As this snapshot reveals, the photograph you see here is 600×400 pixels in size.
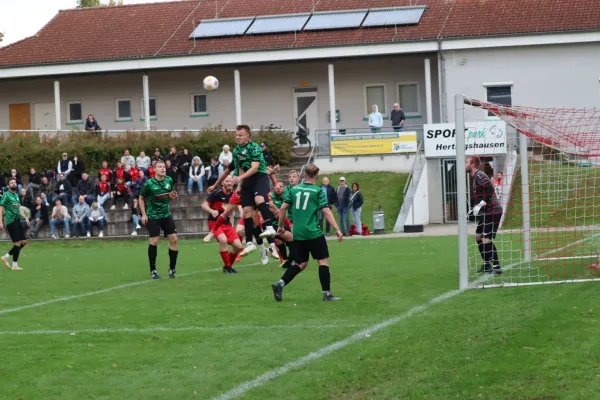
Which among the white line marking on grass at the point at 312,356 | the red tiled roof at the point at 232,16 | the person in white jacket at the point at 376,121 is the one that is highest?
the red tiled roof at the point at 232,16

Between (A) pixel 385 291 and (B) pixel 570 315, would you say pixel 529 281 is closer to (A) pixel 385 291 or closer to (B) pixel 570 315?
(A) pixel 385 291

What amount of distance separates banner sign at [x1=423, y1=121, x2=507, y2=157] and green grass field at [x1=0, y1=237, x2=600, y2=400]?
39.0 feet

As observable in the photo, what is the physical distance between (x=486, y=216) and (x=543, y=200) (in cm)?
352

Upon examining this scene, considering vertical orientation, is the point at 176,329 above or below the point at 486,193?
below

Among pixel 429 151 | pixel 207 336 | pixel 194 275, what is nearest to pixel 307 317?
pixel 207 336

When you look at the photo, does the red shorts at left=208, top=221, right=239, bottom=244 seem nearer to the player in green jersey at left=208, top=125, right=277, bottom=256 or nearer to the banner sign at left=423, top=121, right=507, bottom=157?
the player in green jersey at left=208, top=125, right=277, bottom=256

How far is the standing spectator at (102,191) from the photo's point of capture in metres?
33.8

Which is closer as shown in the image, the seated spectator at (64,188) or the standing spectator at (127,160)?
the seated spectator at (64,188)

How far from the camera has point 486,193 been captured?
1550 centimetres

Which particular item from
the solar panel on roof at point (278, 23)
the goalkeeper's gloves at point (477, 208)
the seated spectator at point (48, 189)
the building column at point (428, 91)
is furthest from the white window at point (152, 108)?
the goalkeeper's gloves at point (477, 208)

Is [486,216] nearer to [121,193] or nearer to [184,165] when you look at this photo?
[121,193]

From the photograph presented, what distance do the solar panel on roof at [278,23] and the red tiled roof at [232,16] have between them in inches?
13.4

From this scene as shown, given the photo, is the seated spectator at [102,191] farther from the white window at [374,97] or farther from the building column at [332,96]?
the white window at [374,97]

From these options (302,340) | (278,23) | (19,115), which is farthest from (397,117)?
(302,340)
